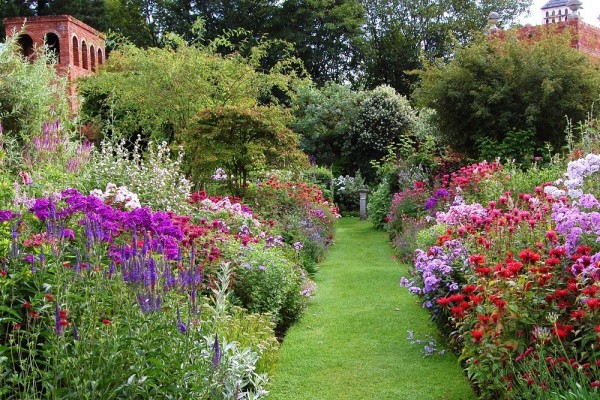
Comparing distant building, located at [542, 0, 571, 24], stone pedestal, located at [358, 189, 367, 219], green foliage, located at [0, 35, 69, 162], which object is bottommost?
stone pedestal, located at [358, 189, 367, 219]

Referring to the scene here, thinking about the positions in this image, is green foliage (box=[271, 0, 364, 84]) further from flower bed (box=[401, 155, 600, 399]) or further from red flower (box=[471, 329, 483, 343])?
red flower (box=[471, 329, 483, 343])

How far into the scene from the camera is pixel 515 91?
11.0 metres

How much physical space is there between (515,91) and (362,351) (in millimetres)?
7475

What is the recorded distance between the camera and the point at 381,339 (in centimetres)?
562

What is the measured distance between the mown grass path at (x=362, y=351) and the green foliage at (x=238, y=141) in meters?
2.80

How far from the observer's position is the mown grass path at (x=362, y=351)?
14.6ft

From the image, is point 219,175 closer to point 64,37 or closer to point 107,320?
point 107,320

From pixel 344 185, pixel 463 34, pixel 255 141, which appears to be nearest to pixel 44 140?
pixel 255 141

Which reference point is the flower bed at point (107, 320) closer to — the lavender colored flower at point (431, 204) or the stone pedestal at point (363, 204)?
the lavender colored flower at point (431, 204)

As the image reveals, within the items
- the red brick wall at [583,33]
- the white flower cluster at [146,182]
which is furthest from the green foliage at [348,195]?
the white flower cluster at [146,182]

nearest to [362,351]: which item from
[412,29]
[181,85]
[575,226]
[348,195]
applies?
[575,226]

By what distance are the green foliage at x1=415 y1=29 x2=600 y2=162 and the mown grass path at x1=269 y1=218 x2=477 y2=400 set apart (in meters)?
4.38

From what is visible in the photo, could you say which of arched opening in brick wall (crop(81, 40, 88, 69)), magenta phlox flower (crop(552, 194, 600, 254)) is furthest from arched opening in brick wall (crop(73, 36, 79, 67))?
magenta phlox flower (crop(552, 194, 600, 254))

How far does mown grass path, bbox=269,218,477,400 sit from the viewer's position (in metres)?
4.46
